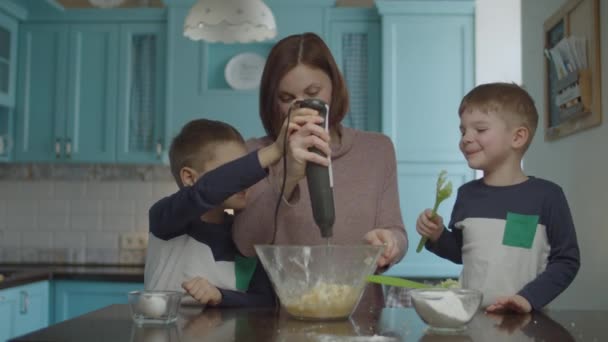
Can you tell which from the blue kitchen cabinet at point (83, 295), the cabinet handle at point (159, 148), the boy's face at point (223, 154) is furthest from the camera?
the cabinet handle at point (159, 148)

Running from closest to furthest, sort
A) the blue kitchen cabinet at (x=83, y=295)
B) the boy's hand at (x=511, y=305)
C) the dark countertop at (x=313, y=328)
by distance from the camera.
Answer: the dark countertop at (x=313, y=328), the boy's hand at (x=511, y=305), the blue kitchen cabinet at (x=83, y=295)

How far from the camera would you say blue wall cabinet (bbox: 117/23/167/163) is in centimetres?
351

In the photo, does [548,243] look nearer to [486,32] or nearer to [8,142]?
[486,32]

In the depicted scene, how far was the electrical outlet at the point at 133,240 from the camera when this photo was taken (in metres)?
3.78

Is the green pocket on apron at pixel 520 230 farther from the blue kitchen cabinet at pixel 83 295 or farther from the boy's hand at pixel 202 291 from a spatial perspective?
the blue kitchen cabinet at pixel 83 295

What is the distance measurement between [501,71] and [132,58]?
193 cm

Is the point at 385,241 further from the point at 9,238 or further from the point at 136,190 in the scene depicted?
the point at 9,238

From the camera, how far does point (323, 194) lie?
1.00m

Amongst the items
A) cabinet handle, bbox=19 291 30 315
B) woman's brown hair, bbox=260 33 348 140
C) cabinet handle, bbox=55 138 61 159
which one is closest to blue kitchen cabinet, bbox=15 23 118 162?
cabinet handle, bbox=55 138 61 159

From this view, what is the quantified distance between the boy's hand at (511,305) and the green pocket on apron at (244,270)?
0.48 meters

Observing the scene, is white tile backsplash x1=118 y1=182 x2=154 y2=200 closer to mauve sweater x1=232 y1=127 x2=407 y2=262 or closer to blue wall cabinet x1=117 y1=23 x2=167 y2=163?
blue wall cabinet x1=117 y1=23 x2=167 y2=163

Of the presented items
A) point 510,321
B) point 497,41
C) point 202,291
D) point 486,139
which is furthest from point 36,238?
point 510,321

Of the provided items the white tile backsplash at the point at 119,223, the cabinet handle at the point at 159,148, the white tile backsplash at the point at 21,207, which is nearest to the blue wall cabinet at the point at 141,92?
the cabinet handle at the point at 159,148

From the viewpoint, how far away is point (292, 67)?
52.6 inches
